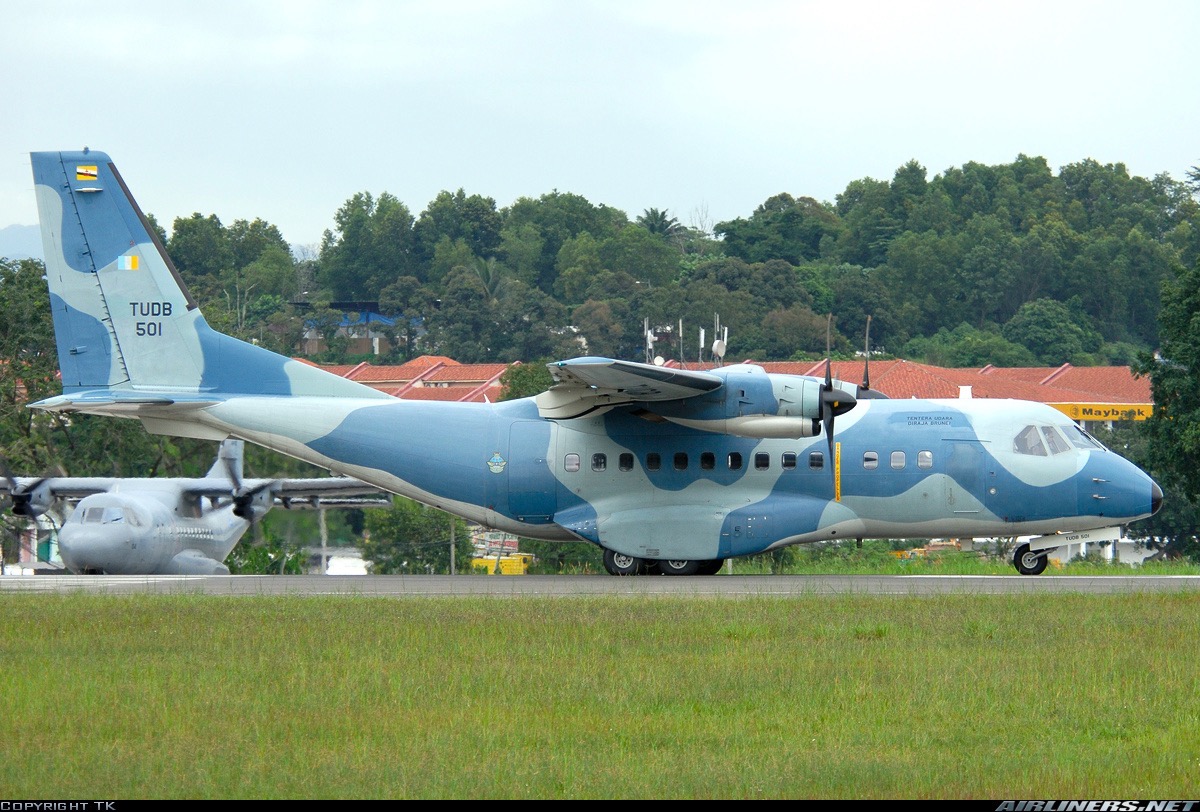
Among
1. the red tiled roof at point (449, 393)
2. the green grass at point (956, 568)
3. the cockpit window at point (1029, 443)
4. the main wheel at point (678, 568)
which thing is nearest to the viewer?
the cockpit window at point (1029, 443)

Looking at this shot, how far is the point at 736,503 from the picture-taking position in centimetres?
2153

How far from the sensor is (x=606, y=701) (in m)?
11.1

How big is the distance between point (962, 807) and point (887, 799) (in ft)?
2.04

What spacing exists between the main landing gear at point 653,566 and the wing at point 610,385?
96.4 inches

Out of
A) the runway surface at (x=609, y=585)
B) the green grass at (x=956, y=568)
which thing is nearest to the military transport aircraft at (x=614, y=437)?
the runway surface at (x=609, y=585)

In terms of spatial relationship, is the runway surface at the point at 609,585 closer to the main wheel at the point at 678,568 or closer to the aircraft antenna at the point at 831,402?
the main wheel at the point at 678,568

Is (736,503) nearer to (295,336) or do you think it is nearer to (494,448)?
(494,448)

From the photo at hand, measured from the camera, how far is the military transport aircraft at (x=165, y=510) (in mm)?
27250

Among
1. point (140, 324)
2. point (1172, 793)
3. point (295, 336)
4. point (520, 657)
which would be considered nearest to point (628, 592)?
point (520, 657)

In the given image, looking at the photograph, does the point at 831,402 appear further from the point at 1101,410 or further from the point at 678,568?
the point at 1101,410

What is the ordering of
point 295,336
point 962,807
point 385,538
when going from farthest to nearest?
point 295,336
point 385,538
point 962,807

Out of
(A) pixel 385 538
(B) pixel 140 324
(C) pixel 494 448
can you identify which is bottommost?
(A) pixel 385 538

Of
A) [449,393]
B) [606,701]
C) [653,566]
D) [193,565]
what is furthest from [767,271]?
[606,701]

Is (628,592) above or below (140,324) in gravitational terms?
below
